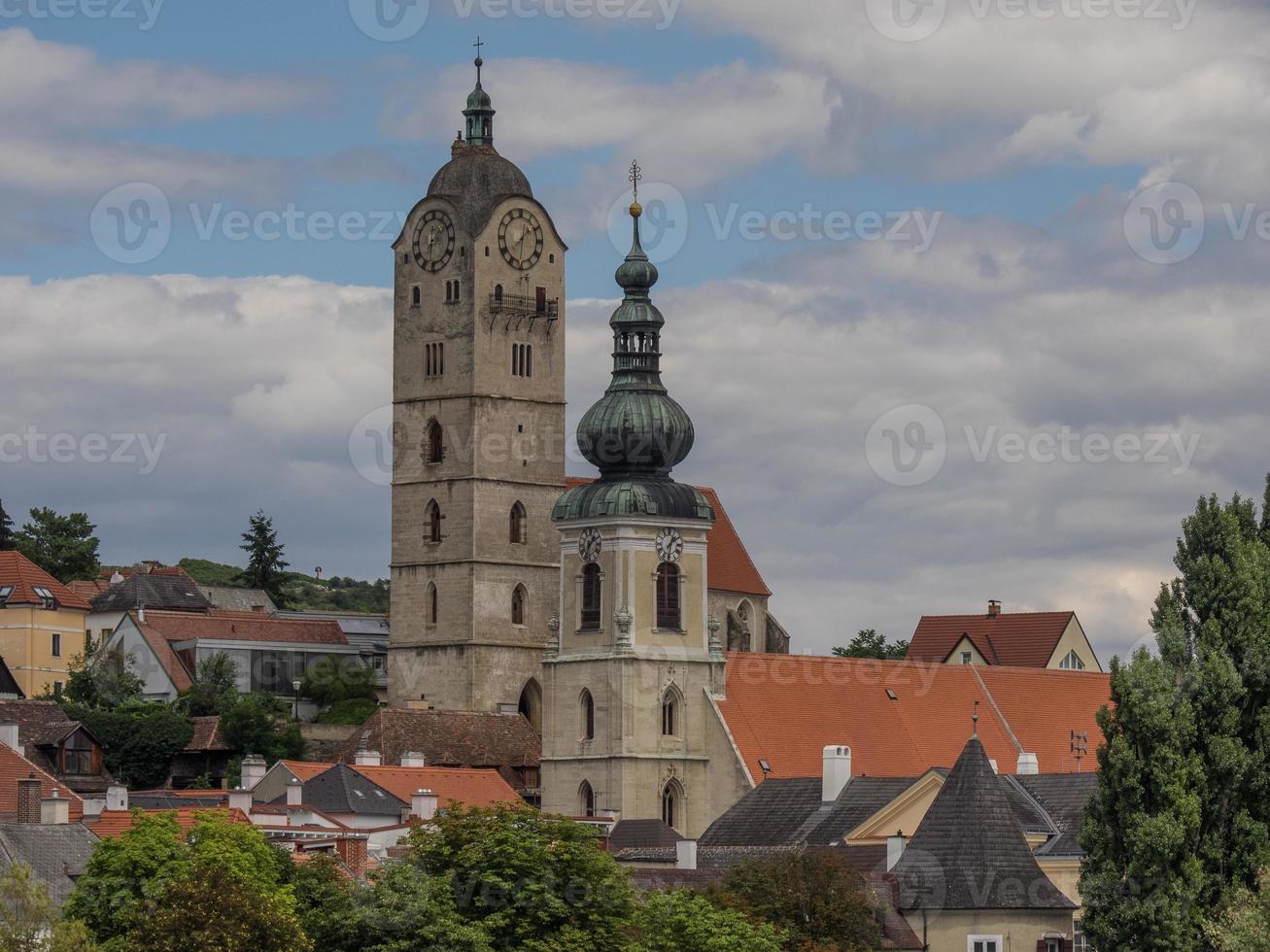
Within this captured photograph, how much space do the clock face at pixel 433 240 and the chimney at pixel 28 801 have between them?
1785 inches

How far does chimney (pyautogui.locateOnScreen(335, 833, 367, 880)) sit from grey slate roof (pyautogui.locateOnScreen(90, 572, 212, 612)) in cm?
6044

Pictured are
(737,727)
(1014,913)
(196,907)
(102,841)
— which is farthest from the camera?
(737,727)

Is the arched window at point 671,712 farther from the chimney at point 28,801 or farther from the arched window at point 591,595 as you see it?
→ the chimney at point 28,801

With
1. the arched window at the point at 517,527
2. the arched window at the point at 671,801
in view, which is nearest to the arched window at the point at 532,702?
the arched window at the point at 517,527

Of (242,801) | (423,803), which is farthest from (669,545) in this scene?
(242,801)

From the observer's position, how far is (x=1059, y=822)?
83750 mm

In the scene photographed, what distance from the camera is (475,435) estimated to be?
386 ft

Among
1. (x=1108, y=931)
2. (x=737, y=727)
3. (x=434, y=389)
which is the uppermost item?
(x=434, y=389)

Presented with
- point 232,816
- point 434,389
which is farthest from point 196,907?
point 434,389

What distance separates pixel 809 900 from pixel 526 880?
23.7 ft

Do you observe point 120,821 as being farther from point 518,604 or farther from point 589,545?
point 518,604

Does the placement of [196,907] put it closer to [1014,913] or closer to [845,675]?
[1014,913]

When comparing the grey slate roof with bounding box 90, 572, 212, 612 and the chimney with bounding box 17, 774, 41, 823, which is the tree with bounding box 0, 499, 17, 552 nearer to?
the grey slate roof with bounding box 90, 572, 212, 612

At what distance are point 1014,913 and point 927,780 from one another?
16.4 metres
